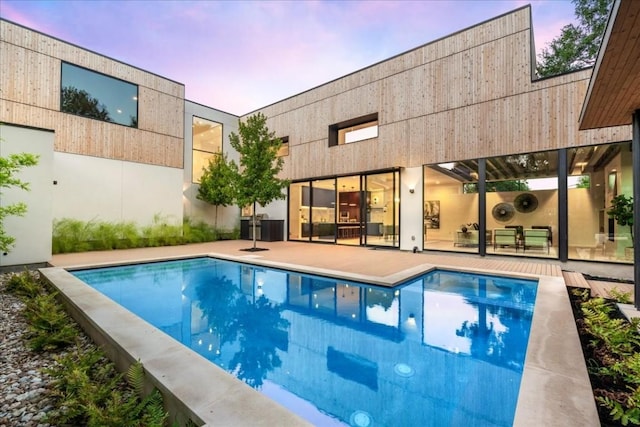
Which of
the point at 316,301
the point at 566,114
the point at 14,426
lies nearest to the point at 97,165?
the point at 316,301

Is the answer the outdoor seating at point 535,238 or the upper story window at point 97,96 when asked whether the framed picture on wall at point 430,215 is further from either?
the upper story window at point 97,96

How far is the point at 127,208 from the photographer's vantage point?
11766 mm

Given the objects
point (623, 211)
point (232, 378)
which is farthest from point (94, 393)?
point (623, 211)

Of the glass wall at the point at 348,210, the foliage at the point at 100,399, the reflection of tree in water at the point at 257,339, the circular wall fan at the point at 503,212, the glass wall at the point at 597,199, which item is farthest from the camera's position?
the glass wall at the point at 348,210

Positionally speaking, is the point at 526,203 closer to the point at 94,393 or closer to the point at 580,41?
the point at 94,393

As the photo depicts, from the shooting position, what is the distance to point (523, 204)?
9.09 metres

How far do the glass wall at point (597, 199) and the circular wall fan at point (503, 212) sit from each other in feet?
5.47

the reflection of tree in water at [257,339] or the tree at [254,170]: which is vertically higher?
the tree at [254,170]

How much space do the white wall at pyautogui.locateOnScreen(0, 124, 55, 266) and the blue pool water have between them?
153cm

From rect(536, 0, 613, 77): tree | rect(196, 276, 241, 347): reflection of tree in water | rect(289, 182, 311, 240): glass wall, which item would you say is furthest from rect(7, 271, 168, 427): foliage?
rect(536, 0, 613, 77): tree

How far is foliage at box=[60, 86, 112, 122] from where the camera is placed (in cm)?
1059

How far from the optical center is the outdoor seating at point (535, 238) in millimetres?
8344

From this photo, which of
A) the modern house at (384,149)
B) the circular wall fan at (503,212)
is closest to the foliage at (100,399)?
the modern house at (384,149)

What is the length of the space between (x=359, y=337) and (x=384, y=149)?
8.54 m
